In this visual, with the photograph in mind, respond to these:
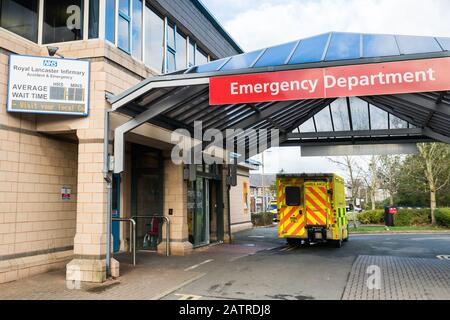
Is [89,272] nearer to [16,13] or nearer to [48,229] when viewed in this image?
[48,229]

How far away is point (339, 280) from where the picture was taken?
8.02 m

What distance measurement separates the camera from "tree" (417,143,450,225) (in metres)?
26.1

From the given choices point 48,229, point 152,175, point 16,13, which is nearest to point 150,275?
point 48,229

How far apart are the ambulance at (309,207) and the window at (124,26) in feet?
22.3

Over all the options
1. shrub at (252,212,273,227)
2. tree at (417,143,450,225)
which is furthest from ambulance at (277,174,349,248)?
shrub at (252,212,273,227)

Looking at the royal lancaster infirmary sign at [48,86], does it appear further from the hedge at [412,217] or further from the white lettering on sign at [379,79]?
the hedge at [412,217]

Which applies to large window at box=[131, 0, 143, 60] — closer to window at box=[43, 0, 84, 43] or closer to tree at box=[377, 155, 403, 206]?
window at box=[43, 0, 84, 43]

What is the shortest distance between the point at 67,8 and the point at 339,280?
29.0 feet

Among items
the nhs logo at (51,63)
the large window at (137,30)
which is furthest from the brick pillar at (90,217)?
the large window at (137,30)

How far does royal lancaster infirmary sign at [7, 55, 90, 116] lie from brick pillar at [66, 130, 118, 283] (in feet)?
2.38

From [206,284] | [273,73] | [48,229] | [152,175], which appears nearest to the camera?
[273,73]

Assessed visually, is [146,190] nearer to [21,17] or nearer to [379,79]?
[21,17]

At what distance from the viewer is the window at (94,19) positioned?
9336 mm

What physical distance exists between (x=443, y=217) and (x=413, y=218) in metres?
2.22
